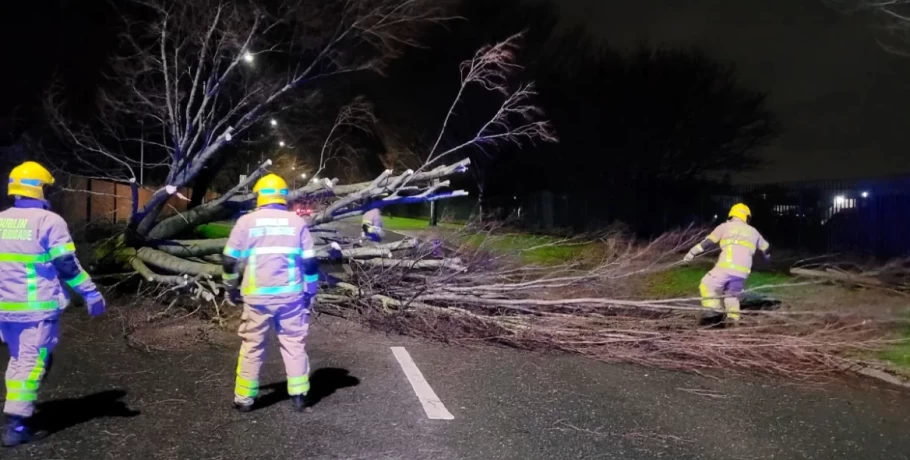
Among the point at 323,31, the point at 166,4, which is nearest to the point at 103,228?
the point at 166,4

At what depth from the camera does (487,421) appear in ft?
15.8

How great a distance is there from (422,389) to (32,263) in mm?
2908

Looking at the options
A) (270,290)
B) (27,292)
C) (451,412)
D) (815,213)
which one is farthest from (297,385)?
(815,213)

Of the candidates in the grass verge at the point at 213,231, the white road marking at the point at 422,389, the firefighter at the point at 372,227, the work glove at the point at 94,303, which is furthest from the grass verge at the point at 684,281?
the grass verge at the point at 213,231

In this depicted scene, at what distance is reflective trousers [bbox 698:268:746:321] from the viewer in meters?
7.33

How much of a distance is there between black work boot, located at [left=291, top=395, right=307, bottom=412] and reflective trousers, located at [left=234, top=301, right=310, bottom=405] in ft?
0.12

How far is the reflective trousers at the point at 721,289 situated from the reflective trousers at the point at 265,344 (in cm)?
453

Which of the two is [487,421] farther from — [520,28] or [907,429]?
[520,28]

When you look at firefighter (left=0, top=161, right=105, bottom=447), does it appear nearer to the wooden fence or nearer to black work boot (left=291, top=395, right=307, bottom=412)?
black work boot (left=291, top=395, right=307, bottom=412)

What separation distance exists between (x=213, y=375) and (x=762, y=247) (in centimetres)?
602

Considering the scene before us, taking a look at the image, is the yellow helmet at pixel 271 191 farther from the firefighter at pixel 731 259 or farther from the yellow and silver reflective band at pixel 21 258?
the firefighter at pixel 731 259

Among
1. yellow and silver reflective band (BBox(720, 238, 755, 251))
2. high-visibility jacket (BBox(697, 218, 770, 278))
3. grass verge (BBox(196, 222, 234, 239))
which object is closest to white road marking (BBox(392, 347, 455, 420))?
high-visibility jacket (BBox(697, 218, 770, 278))

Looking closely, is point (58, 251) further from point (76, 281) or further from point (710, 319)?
point (710, 319)

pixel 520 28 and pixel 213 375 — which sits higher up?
Result: pixel 520 28
